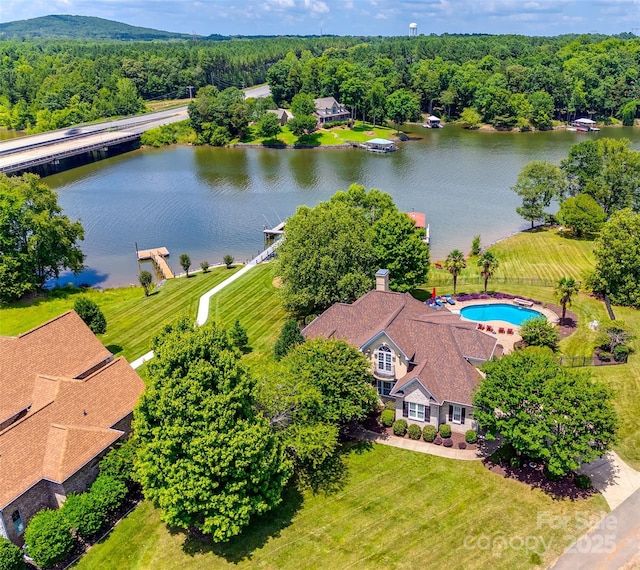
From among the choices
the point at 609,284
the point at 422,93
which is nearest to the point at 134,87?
the point at 422,93

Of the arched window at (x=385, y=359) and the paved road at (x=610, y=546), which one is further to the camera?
the arched window at (x=385, y=359)

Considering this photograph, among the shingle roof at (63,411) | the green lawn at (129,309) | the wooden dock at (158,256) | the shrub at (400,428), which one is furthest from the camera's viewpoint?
the wooden dock at (158,256)

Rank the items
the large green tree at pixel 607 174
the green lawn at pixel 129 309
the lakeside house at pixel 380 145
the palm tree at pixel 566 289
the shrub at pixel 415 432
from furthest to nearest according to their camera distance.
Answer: the lakeside house at pixel 380 145 < the large green tree at pixel 607 174 < the green lawn at pixel 129 309 < the palm tree at pixel 566 289 < the shrub at pixel 415 432

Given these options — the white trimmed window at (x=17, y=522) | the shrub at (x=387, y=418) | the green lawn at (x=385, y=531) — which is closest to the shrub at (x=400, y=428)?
the shrub at (x=387, y=418)

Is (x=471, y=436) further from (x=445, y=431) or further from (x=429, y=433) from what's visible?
(x=429, y=433)

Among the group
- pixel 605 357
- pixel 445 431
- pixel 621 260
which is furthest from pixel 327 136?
pixel 445 431

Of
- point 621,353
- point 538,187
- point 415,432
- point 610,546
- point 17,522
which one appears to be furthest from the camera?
point 538,187

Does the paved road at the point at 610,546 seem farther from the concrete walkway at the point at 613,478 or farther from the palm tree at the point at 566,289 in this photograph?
the palm tree at the point at 566,289
